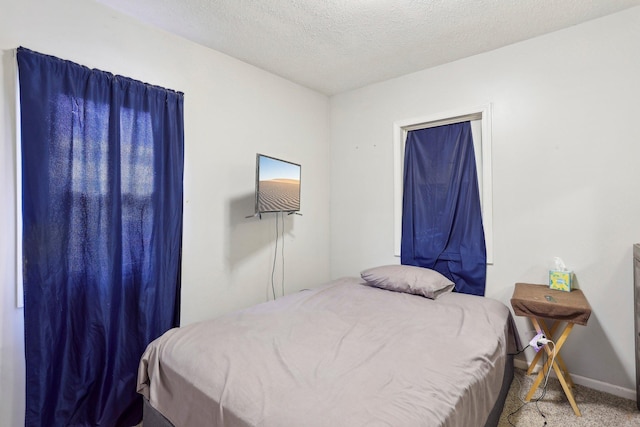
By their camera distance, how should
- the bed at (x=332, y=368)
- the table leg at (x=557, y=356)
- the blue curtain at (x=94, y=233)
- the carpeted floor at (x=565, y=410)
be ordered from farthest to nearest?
the table leg at (x=557, y=356) → the carpeted floor at (x=565, y=410) → the blue curtain at (x=94, y=233) → the bed at (x=332, y=368)

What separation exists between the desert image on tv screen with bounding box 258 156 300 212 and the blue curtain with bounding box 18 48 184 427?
618 millimetres

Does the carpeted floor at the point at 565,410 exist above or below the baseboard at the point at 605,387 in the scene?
below

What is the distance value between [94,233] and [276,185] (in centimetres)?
133

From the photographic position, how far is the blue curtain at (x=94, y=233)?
5.52 feet

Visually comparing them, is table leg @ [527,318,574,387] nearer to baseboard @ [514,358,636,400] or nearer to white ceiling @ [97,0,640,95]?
baseboard @ [514,358,636,400]

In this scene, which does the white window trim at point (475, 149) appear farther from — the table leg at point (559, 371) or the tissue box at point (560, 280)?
the table leg at point (559, 371)

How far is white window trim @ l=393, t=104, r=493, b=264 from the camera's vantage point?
8.77ft

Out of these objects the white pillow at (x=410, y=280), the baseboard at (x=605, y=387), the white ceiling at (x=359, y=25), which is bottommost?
the baseboard at (x=605, y=387)

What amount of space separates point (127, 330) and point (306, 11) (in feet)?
8.06

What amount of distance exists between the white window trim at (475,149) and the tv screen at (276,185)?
41.4 inches

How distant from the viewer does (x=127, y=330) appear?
2053 millimetres

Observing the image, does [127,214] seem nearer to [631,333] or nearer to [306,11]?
[306,11]

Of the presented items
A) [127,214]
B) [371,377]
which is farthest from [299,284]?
[371,377]

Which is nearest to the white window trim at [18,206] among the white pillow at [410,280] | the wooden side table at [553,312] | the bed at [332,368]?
the bed at [332,368]
